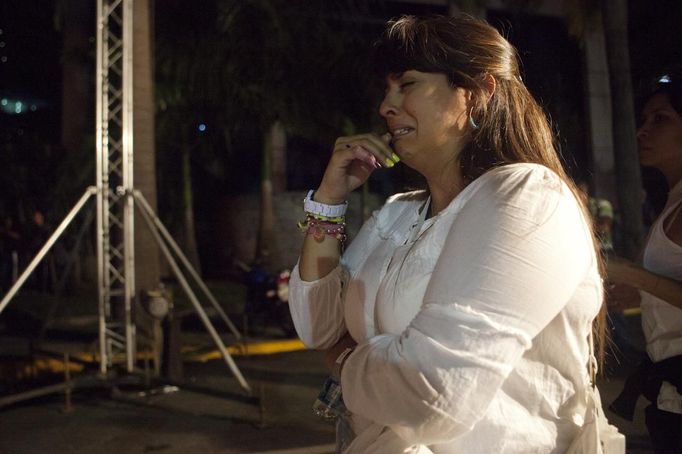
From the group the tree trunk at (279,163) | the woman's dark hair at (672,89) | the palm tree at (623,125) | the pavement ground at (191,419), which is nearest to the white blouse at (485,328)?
the woman's dark hair at (672,89)

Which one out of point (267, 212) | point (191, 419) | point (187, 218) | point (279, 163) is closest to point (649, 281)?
point (191, 419)

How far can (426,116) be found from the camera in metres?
1.70

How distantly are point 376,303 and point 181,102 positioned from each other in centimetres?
1369

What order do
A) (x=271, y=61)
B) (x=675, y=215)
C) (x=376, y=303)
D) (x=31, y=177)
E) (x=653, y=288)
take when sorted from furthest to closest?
(x=31, y=177) < (x=271, y=61) < (x=675, y=215) < (x=653, y=288) < (x=376, y=303)

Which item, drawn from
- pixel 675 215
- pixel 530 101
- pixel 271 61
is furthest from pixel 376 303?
Answer: pixel 271 61

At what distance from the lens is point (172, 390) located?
7.12 meters

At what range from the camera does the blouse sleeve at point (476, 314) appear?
1333 millimetres

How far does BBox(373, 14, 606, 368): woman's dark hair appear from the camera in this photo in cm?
167

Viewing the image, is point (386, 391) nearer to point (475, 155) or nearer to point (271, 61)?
point (475, 155)

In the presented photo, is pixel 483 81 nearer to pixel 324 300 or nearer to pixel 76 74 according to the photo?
pixel 324 300

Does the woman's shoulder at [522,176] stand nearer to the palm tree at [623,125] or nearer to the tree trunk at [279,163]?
the palm tree at [623,125]

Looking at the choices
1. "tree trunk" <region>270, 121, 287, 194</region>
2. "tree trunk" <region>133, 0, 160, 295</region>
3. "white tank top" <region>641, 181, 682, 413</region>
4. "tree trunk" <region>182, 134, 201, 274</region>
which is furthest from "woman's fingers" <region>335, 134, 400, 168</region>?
"tree trunk" <region>270, 121, 287, 194</region>

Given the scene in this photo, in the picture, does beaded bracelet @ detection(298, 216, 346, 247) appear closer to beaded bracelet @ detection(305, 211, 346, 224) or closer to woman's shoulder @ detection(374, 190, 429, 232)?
beaded bracelet @ detection(305, 211, 346, 224)

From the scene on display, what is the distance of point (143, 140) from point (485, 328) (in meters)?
Answer: 8.29
